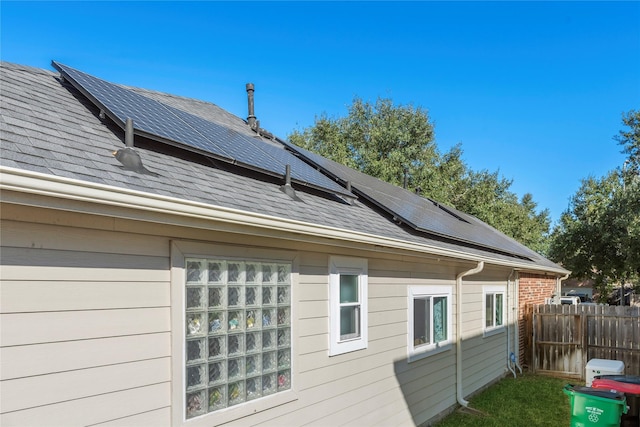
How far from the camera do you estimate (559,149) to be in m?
29.0

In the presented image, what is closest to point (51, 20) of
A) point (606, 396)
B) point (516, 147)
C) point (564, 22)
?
point (606, 396)

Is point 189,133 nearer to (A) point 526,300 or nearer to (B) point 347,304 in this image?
Answer: (B) point 347,304

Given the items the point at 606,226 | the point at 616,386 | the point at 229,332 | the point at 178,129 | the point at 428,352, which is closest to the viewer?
the point at 229,332

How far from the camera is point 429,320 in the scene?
23.9 ft

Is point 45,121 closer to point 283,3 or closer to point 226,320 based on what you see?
point 226,320

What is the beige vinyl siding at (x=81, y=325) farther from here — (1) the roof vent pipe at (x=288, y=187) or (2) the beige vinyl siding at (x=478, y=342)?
(2) the beige vinyl siding at (x=478, y=342)

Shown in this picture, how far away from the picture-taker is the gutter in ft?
8.01

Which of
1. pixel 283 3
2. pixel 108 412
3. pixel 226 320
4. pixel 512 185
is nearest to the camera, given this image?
pixel 108 412

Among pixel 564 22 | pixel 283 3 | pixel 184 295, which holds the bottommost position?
pixel 184 295

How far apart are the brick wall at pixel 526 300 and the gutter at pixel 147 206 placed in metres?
8.62

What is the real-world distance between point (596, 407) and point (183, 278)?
203 inches

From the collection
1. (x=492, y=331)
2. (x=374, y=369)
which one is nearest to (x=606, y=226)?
(x=492, y=331)

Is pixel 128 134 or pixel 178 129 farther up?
pixel 178 129

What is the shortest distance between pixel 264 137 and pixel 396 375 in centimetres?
505
